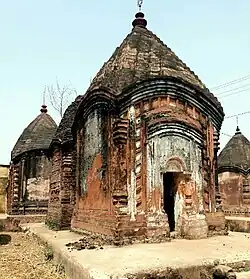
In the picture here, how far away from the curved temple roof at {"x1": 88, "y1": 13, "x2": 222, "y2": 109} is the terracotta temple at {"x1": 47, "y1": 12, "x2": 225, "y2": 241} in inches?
1.0

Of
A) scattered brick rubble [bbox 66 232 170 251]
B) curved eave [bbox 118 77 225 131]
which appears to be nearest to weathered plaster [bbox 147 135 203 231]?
scattered brick rubble [bbox 66 232 170 251]

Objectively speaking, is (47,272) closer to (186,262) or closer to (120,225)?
(120,225)

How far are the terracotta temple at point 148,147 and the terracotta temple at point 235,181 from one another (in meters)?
10.1

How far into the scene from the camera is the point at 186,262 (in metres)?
6.02

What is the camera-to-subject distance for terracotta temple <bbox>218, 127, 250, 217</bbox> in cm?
1967

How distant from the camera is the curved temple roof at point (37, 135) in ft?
71.3

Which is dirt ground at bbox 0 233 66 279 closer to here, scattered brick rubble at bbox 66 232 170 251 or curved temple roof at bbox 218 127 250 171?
scattered brick rubble at bbox 66 232 170 251

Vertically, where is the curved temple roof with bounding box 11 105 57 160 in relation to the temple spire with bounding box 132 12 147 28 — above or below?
below

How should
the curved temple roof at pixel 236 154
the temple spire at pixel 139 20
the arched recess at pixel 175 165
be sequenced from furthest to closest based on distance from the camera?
the curved temple roof at pixel 236 154 < the temple spire at pixel 139 20 < the arched recess at pixel 175 165

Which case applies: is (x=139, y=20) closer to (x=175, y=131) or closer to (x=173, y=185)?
(x=175, y=131)

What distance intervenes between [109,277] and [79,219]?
6035 millimetres

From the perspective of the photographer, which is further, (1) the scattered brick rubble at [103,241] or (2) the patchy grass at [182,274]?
(1) the scattered brick rubble at [103,241]

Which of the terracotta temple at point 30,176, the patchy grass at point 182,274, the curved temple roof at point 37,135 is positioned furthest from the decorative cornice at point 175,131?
the curved temple roof at point 37,135

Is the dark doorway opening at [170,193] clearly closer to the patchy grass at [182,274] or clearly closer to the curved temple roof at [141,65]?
the curved temple roof at [141,65]
